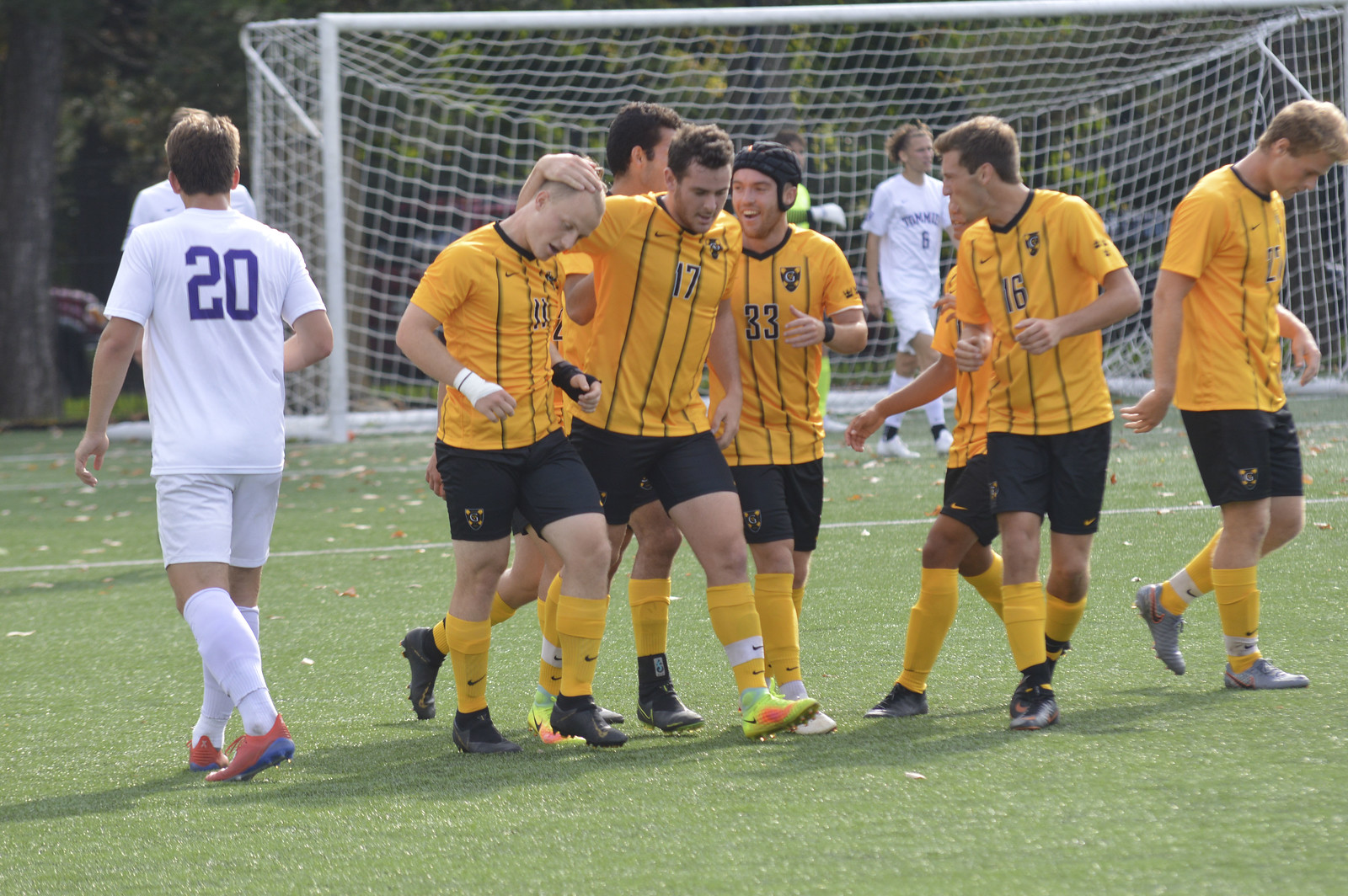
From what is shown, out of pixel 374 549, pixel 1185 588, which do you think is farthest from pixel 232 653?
pixel 374 549

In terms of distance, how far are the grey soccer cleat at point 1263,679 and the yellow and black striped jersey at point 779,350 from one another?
1438 mm

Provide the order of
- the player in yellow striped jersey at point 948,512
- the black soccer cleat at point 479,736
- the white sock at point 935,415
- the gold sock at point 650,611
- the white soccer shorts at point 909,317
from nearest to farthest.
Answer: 1. the black soccer cleat at point 479,736
2. the player in yellow striped jersey at point 948,512
3. the gold sock at point 650,611
4. the white sock at point 935,415
5. the white soccer shorts at point 909,317

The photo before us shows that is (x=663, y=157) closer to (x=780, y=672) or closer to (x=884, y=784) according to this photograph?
(x=780, y=672)

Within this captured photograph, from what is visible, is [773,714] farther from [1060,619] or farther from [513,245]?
[513,245]

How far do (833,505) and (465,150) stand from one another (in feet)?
25.7

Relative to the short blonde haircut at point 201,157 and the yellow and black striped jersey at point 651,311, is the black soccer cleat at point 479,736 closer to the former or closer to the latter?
the yellow and black striped jersey at point 651,311

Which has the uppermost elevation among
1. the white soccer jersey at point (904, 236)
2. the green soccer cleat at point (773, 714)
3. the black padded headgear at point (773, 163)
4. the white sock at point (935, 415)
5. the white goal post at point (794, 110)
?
the white goal post at point (794, 110)

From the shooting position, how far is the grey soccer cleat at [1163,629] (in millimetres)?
4672

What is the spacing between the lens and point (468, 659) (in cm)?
418

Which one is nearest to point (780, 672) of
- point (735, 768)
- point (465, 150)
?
point (735, 768)

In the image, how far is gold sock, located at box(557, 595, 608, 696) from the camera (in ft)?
13.6

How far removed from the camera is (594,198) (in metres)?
4.04

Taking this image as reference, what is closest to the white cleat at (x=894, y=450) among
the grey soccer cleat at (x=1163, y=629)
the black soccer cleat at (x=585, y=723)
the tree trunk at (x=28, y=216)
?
the grey soccer cleat at (x=1163, y=629)

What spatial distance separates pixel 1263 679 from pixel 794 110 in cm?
1209
